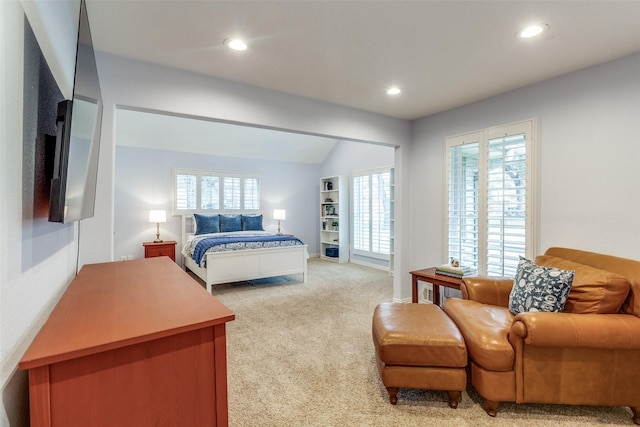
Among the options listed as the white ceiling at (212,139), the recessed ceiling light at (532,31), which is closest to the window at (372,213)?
the white ceiling at (212,139)

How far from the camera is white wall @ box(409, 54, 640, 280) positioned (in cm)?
232

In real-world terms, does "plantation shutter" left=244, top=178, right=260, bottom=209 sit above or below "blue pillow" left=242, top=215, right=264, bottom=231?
above

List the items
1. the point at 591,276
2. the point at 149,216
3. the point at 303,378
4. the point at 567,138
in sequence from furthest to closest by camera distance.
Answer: the point at 149,216 → the point at 567,138 → the point at 303,378 → the point at 591,276

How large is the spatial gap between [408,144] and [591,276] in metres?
2.53

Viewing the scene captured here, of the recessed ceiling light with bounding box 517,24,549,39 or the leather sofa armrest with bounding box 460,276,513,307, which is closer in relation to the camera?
the recessed ceiling light with bounding box 517,24,549,39

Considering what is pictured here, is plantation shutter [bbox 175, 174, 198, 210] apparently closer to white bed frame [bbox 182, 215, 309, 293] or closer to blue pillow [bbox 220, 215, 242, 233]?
blue pillow [bbox 220, 215, 242, 233]

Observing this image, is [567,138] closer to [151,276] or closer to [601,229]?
[601,229]

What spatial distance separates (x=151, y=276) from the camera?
1.66m

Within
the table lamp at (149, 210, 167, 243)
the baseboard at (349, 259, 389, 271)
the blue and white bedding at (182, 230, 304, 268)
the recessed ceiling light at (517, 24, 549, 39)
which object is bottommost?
the baseboard at (349, 259, 389, 271)

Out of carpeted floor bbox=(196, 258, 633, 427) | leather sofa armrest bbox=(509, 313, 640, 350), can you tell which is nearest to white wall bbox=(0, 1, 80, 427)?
carpeted floor bbox=(196, 258, 633, 427)

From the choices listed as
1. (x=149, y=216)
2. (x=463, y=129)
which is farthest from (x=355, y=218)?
(x=149, y=216)

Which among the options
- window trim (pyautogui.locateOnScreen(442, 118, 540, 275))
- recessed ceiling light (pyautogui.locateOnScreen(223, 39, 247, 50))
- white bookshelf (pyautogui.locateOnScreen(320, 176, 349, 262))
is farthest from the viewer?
white bookshelf (pyautogui.locateOnScreen(320, 176, 349, 262))

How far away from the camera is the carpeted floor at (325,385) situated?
1.78 m

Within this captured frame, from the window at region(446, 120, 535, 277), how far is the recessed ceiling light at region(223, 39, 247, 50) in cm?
253
